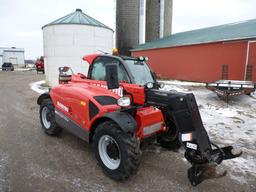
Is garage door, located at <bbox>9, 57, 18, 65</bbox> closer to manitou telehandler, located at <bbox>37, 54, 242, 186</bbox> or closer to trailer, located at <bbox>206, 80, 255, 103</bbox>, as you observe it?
trailer, located at <bbox>206, 80, 255, 103</bbox>

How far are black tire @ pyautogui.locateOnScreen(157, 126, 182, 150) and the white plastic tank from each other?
9.49m

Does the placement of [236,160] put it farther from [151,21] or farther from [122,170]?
[151,21]

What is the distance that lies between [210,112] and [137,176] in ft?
16.4

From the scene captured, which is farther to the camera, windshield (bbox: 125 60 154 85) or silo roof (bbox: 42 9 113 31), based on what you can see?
silo roof (bbox: 42 9 113 31)

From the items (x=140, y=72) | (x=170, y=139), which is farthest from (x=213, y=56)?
(x=140, y=72)

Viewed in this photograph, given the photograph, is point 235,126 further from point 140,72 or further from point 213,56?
point 213,56

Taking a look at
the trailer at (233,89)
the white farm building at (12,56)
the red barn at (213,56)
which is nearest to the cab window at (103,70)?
the trailer at (233,89)

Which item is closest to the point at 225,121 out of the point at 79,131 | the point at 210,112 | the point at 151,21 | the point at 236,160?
the point at 210,112

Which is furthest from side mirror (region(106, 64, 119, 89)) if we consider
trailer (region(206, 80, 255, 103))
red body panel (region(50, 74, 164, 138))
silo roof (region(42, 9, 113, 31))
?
silo roof (region(42, 9, 113, 31))

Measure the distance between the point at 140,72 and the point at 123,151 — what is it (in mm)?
1568

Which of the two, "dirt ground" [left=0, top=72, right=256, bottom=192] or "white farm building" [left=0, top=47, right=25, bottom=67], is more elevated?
"white farm building" [left=0, top=47, right=25, bottom=67]

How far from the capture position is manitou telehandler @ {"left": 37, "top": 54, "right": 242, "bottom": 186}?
2.68 m

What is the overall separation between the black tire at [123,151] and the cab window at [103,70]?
93 centimetres

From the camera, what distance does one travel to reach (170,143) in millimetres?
3990
